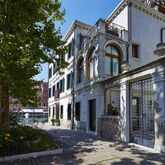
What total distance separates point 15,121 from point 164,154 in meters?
10.1

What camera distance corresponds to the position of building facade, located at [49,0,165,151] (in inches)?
420

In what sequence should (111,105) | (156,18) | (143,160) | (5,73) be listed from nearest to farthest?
(143,160)
(5,73)
(111,105)
(156,18)

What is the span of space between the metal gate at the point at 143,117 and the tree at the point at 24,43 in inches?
196

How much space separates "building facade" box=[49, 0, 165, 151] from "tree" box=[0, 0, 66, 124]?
4092mm

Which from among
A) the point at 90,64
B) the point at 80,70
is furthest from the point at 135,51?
the point at 80,70

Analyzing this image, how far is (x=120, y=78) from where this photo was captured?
40.8 ft

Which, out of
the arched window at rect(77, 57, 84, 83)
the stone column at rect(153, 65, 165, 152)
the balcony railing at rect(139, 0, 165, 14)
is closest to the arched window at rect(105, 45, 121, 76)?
the arched window at rect(77, 57, 84, 83)

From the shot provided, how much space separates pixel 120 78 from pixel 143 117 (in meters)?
2.56

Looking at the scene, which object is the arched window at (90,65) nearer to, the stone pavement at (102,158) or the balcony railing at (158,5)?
the balcony railing at (158,5)

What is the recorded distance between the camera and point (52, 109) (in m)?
31.8

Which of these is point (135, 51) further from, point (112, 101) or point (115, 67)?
point (112, 101)

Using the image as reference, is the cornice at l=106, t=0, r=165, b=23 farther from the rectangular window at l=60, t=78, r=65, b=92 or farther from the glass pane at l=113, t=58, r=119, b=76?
the rectangular window at l=60, t=78, r=65, b=92

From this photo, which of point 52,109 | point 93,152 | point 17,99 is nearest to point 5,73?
point 17,99

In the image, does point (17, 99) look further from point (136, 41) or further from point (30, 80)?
point (136, 41)
